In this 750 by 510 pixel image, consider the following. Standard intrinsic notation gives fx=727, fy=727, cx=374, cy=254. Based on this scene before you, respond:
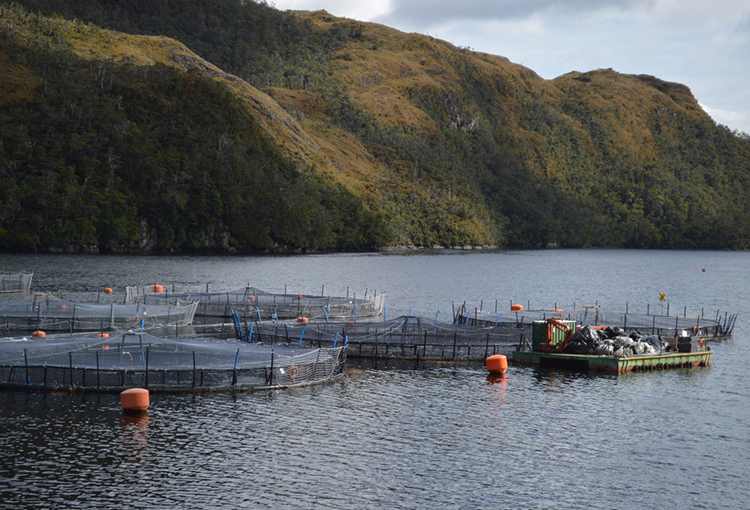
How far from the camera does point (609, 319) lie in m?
67.2

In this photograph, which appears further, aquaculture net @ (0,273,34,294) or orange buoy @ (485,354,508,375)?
aquaculture net @ (0,273,34,294)

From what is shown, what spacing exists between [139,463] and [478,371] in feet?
88.8

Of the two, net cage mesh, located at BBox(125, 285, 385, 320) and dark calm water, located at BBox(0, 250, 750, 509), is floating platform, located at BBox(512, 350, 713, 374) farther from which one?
net cage mesh, located at BBox(125, 285, 385, 320)

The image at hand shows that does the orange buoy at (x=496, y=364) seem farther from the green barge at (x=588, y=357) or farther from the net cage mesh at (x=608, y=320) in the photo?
the net cage mesh at (x=608, y=320)

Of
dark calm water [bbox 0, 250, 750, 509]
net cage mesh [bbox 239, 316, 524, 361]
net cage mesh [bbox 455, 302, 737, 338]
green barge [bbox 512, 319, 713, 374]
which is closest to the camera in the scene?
dark calm water [bbox 0, 250, 750, 509]

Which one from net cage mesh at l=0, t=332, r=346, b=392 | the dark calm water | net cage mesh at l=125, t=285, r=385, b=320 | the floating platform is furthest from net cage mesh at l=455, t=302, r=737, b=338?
net cage mesh at l=0, t=332, r=346, b=392

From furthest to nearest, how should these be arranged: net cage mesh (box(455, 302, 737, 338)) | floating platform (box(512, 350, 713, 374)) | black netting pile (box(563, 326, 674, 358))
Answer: net cage mesh (box(455, 302, 737, 338)), black netting pile (box(563, 326, 674, 358)), floating platform (box(512, 350, 713, 374))

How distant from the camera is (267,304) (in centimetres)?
7206

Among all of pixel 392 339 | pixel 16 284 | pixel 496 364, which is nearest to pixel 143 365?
pixel 392 339

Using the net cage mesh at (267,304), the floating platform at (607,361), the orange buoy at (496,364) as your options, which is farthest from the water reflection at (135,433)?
the net cage mesh at (267,304)

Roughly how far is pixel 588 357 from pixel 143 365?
100 feet

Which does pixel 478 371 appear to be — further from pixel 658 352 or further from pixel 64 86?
pixel 64 86

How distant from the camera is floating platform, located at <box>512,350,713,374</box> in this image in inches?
2032

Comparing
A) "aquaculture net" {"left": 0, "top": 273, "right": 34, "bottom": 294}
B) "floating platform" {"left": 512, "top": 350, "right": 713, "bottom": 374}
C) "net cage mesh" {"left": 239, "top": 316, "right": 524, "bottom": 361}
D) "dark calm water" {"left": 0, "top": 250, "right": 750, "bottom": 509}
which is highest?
"aquaculture net" {"left": 0, "top": 273, "right": 34, "bottom": 294}
